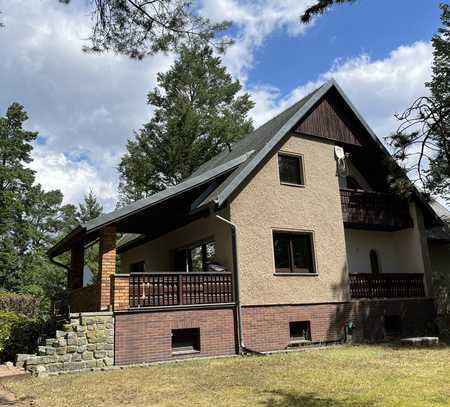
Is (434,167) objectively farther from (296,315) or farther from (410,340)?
(296,315)

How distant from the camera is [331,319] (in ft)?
46.0

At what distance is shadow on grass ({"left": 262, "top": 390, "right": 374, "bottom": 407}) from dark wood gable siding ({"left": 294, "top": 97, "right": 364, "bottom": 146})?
32.4 ft

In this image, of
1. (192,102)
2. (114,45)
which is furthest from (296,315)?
(192,102)

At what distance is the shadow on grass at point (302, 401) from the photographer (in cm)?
647

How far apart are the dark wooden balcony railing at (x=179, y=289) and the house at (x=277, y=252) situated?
0.09 feet

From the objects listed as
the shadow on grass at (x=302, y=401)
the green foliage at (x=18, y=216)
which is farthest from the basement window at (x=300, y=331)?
the green foliage at (x=18, y=216)

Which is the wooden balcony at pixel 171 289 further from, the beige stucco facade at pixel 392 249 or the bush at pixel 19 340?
the beige stucco facade at pixel 392 249

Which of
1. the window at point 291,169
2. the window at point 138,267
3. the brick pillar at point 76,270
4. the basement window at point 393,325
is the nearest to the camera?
the window at point 291,169

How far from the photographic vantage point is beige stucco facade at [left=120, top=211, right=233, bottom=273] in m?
13.4

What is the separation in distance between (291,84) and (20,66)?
277 inches

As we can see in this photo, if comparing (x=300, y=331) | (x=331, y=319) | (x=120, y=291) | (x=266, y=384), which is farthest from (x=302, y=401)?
(x=331, y=319)

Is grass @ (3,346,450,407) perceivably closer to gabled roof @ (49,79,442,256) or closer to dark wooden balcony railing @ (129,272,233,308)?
dark wooden balcony railing @ (129,272,233,308)

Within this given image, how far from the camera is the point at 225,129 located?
104 feet

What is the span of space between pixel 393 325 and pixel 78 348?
1075 centimetres
